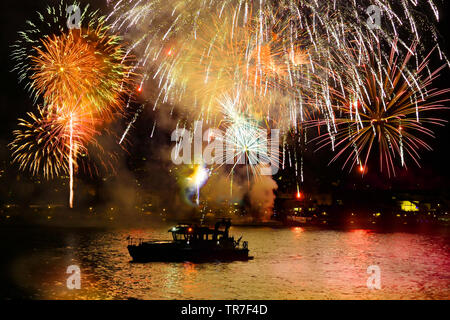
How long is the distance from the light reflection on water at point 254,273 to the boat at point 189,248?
649mm

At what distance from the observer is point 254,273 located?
34.8 meters

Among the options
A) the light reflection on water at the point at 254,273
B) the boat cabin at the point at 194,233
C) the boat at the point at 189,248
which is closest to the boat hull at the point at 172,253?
the boat at the point at 189,248

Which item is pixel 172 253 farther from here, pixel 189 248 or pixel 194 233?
pixel 194 233

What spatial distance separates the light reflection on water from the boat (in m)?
0.65

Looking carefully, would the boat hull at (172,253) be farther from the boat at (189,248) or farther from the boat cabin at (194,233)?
the boat cabin at (194,233)

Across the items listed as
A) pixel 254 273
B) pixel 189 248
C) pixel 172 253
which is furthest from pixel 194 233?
pixel 254 273

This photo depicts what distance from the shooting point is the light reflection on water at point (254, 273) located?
2833 cm

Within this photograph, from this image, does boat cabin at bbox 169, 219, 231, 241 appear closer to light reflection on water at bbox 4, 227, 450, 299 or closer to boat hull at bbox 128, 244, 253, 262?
boat hull at bbox 128, 244, 253, 262

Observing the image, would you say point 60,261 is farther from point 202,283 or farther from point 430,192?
point 430,192

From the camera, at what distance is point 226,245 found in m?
37.6

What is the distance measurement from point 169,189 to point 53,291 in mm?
62541

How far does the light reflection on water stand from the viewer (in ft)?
92.9

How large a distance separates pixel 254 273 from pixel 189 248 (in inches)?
218

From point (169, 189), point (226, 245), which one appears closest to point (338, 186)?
point (169, 189)
